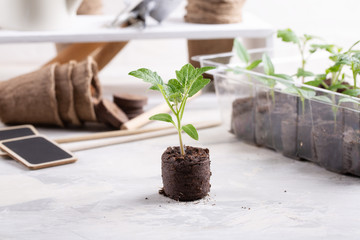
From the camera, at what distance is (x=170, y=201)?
0.84 meters

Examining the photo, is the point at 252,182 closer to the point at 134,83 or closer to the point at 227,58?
the point at 227,58

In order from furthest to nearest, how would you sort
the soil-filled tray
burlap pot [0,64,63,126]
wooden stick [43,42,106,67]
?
wooden stick [43,42,106,67], burlap pot [0,64,63,126], the soil-filled tray

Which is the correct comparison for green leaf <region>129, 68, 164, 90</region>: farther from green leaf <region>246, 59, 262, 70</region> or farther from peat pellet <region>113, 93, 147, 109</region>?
peat pellet <region>113, 93, 147, 109</region>

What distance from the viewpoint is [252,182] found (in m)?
0.91

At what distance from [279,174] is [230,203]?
13 centimetres

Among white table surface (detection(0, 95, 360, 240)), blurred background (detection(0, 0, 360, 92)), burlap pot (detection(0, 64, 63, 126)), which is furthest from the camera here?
blurred background (detection(0, 0, 360, 92))

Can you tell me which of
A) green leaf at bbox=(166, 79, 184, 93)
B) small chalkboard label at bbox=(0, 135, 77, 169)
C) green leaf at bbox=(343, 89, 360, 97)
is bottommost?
small chalkboard label at bbox=(0, 135, 77, 169)

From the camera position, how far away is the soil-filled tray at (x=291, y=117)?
2.95 ft

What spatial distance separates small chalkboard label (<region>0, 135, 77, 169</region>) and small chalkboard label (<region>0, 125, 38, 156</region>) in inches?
1.7

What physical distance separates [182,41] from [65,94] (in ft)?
2.82

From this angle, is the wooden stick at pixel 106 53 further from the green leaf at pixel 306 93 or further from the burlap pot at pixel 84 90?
the green leaf at pixel 306 93

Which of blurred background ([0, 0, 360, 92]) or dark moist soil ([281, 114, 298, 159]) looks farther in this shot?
blurred background ([0, 0, 360, 92])

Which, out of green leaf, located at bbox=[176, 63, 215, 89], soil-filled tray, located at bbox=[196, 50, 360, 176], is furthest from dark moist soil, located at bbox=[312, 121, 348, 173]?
green leaf, located at bbox=[176, 63, 215, 89]

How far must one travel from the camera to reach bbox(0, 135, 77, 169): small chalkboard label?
0.98 metres
